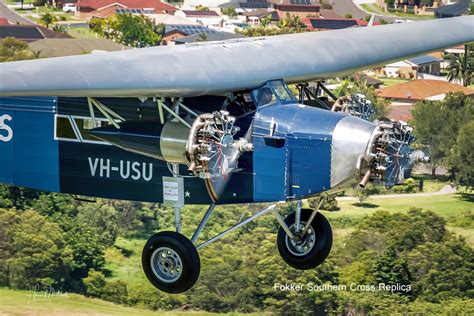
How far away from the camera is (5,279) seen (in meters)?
64.2

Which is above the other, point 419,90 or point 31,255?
point 419,90

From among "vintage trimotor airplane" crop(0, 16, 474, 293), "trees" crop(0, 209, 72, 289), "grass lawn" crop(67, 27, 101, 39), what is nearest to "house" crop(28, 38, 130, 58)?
"grass lawn" crop(67, 27, 101, 39)

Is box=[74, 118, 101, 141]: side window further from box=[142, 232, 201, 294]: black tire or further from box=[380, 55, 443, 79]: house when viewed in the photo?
box=[380, 55, 443, 79]: house

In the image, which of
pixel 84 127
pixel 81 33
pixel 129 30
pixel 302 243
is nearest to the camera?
pixel 84 127

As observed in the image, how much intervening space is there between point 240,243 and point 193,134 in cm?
3812

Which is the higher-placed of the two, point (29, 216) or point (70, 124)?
point (70, 124)

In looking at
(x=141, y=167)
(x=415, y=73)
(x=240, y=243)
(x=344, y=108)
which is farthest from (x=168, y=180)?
(x=415, y=73)

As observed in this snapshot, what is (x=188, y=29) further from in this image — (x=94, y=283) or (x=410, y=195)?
(x=94, y=283)

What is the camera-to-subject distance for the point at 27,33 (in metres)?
153

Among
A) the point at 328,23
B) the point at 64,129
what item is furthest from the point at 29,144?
the point at 328,23

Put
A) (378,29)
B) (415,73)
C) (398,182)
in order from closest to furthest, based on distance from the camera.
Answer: (398,182) → (378,29) → (415,73)

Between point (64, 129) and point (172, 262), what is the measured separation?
12.4 feet

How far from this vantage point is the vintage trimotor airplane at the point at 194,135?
2819cm

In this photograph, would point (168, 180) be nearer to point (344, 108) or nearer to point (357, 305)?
point (344, 108)
